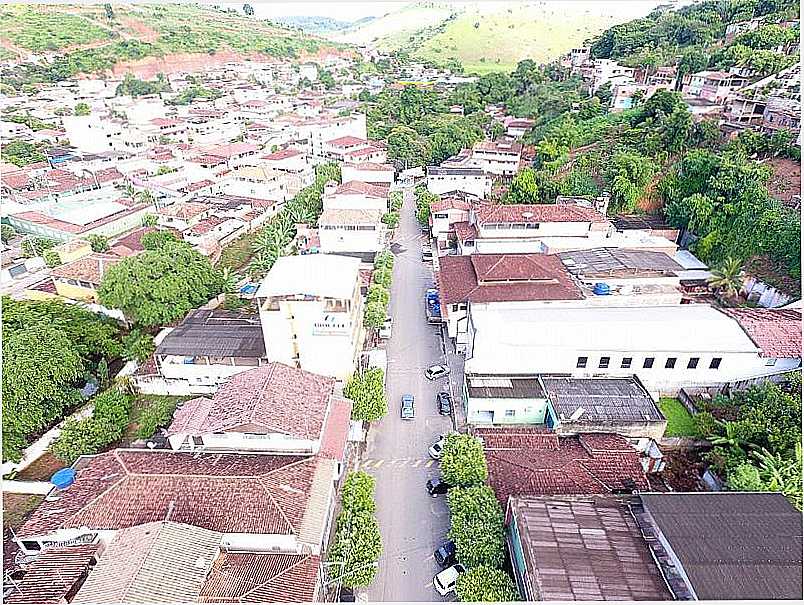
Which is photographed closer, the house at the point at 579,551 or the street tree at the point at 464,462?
the house at the point at 579,551

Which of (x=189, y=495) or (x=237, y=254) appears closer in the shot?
(x=189, y=495)

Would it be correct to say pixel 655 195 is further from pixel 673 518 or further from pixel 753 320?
pixel 673 518

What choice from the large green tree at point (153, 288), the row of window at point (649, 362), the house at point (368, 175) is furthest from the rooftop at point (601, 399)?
the house at point (368, 175)

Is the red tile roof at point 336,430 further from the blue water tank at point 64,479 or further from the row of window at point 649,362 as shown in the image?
the row of window at point 649,362

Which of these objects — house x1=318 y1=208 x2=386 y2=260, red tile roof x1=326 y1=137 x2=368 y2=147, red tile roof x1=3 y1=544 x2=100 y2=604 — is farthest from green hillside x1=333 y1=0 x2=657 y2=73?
red tile roof x1=3 y1=544 x2=100 y2=604

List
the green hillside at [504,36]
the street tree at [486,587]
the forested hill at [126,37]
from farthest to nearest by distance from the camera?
1. the green hillside at [504,36]
2. the forested hill at [126,37]
3. the street tree at [486,587]

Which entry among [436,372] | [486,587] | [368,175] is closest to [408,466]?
[436,372]

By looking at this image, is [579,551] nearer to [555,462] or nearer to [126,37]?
[555,462]
